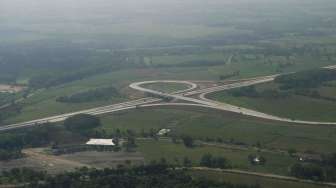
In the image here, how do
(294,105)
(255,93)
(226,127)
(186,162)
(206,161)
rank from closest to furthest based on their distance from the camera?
(206,161)
(186,162)
(226,127)
(294,105)
(255,93)

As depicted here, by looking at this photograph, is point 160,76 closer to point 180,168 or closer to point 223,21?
point 180,168

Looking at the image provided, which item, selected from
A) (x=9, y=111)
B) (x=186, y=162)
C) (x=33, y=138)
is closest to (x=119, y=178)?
(x=186, y=162)

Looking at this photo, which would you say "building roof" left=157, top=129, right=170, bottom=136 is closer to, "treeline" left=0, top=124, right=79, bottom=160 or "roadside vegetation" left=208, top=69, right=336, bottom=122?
"treeline" left=0, top=124, right=79, bottom=160

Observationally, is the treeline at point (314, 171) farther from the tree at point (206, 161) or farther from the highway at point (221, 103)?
the highway at point (221, 103)

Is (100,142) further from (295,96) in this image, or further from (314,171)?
(295,96)

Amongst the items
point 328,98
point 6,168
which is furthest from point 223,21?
point 6,168

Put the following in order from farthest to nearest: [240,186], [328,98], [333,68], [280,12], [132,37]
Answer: [280,12] < [132,37] < [333,68] < [328,98] < [240,186]
